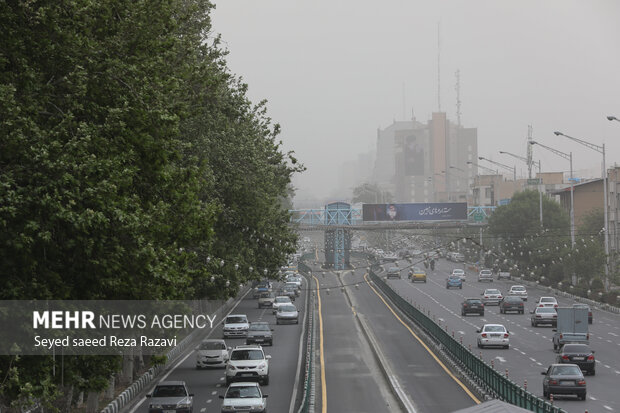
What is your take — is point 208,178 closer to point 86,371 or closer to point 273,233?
point 273,233

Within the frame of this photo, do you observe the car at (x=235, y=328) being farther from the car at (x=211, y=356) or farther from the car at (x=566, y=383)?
the car at (x=566, y=383)

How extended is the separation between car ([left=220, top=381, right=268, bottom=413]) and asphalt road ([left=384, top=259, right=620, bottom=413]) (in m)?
10.3

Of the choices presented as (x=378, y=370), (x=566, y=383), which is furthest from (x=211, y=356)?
(x=566, y=383)

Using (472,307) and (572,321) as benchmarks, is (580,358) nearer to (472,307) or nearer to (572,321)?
(572,321)

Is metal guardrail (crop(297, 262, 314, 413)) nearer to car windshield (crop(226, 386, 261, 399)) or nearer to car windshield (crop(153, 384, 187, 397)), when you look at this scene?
car windshield (crop(226, 386, 261, 399))

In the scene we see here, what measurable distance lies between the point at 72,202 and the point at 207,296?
32286 millimetres

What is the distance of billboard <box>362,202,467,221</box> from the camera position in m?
146

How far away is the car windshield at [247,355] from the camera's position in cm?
4366

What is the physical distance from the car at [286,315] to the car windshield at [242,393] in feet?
131

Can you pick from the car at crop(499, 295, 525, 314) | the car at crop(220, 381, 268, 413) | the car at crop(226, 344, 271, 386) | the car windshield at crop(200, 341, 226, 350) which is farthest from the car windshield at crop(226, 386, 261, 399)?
the car at crop(499, 295, 525, 314)

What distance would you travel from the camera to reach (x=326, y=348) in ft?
196

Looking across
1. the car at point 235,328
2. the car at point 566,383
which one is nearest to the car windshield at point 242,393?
the car at point 566,383

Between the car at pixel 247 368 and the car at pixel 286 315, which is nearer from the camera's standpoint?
the car at pixel 247 368

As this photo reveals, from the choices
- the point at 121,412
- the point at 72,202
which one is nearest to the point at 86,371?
the point at 72,202
